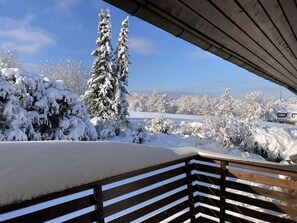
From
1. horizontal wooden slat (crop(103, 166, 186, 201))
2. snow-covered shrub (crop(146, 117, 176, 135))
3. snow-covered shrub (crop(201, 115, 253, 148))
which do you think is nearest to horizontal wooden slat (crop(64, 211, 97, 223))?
horizontal wooden slat (crop(103, 166, 186, 201))

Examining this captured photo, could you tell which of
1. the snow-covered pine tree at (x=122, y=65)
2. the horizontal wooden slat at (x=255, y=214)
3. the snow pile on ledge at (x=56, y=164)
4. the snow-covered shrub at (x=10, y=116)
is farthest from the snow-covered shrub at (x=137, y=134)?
the snow pile on ledge at (x=56, y=164)

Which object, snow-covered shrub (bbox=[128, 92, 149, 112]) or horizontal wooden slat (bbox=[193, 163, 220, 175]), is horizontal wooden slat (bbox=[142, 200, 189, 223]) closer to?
horizontal wooden slat (bbox=[193, 163, 220, 175])

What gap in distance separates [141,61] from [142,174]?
23120mm

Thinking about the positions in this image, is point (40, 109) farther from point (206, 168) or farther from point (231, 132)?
point (231, 132)

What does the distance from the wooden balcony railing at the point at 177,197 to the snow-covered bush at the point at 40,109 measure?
543 cm

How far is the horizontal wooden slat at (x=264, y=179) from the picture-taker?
2.05 metres

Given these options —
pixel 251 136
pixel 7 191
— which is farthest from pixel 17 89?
pixel 251 136

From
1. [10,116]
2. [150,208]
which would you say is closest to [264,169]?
[150,208]

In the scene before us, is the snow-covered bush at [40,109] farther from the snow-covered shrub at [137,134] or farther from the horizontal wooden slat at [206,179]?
the horizontal wooden slat at [206,179]

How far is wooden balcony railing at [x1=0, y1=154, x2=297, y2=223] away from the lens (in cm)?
144

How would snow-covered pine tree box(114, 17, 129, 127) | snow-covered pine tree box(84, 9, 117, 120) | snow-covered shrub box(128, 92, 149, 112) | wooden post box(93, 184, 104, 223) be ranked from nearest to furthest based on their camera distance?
wooden post box(93, 184, 104, 223)
snow-covered pine tree box(84, 9, 117, 120)
snow-covered pine tree box(114, 17, 129, 127)
snow-covered shrub box(128, 92, 149, 112)

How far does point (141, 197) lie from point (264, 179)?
43.4 inches

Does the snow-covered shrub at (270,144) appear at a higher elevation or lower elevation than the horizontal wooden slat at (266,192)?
lower

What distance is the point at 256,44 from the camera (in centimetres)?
233
